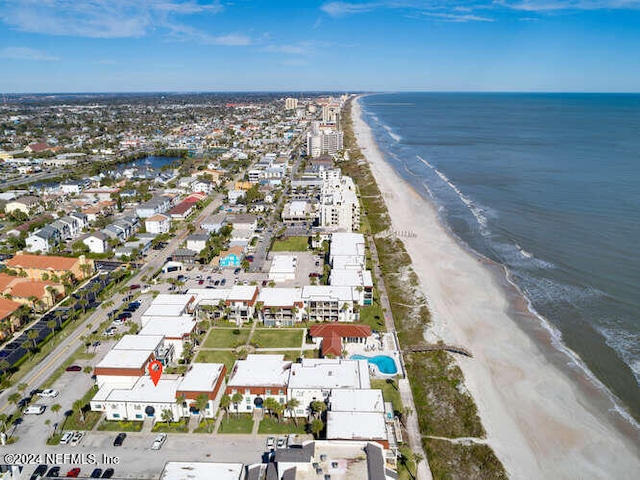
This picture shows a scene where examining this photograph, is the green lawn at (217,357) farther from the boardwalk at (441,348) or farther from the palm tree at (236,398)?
the boardwalk at (441,348)

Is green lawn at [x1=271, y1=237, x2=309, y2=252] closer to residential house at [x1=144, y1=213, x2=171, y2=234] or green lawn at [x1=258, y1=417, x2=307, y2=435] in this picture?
residential house at [x1=144, y1=213, x2=171, y2=234]

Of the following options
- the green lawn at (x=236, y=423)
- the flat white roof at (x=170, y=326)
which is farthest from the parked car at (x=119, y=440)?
the flat white roof at (x=170, y=326)

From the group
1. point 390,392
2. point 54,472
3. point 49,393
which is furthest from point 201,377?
point 390,392

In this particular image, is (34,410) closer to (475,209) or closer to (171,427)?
(171,427)

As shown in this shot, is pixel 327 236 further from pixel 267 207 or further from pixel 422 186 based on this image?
pixel 422 186

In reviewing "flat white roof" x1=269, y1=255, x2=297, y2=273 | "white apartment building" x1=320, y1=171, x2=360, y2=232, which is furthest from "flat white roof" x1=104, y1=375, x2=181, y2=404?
"white apartment building" x1=320, y1=171, x2=360, y2=232

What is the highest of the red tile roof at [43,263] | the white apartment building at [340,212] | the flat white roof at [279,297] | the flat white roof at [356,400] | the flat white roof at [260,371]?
the white apartment building at [340,212]
